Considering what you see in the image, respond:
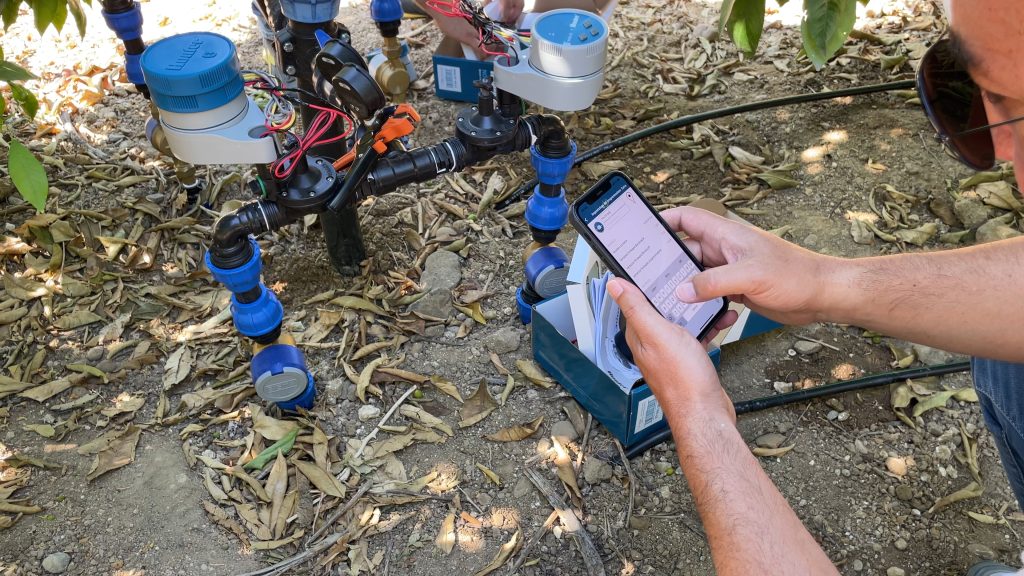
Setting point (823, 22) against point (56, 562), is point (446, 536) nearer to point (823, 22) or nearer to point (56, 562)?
point (56, 562)

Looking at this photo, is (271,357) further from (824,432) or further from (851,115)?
(851,115)

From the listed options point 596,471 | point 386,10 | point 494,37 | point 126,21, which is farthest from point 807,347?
point 126,21

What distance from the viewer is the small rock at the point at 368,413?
183cm

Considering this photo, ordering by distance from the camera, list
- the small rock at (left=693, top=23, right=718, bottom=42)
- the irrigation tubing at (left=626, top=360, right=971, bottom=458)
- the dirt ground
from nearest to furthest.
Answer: the dirt ground, the irrigation tubing at (left=626, top=360, right=971, bottom=458), the small rock at (left=693, top=23, right=718, bottom=42)

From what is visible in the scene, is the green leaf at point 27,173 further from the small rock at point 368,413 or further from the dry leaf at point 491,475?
the dry leaf at point 491,475

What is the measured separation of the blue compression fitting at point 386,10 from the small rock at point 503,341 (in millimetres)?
1148

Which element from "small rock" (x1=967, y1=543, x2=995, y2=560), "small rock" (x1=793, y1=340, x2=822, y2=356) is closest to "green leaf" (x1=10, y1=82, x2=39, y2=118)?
"small rock" (x1=793, y1=340, x2=822, y2=356)

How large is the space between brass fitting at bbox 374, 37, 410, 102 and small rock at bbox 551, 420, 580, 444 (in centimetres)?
139

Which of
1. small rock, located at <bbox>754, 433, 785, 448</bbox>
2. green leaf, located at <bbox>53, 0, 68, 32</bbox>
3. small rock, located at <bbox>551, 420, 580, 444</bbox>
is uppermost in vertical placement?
green leaf, located at <bbox>53, 0, 68, 32</bbox>

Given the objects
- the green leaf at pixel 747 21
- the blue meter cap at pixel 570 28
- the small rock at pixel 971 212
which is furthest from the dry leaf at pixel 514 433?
the small rock at pixel 971 212

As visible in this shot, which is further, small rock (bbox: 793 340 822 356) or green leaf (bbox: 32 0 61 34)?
small rock (bbox: 793 340 822 356)

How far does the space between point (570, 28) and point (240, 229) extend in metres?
0.82

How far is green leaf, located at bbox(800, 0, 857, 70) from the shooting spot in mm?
1409

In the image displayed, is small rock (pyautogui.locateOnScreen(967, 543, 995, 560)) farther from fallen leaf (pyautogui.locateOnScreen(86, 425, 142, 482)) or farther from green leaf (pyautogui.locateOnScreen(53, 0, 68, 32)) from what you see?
green leaf (pyautogui.locateOnScreen(53, 0, 68, 32))
